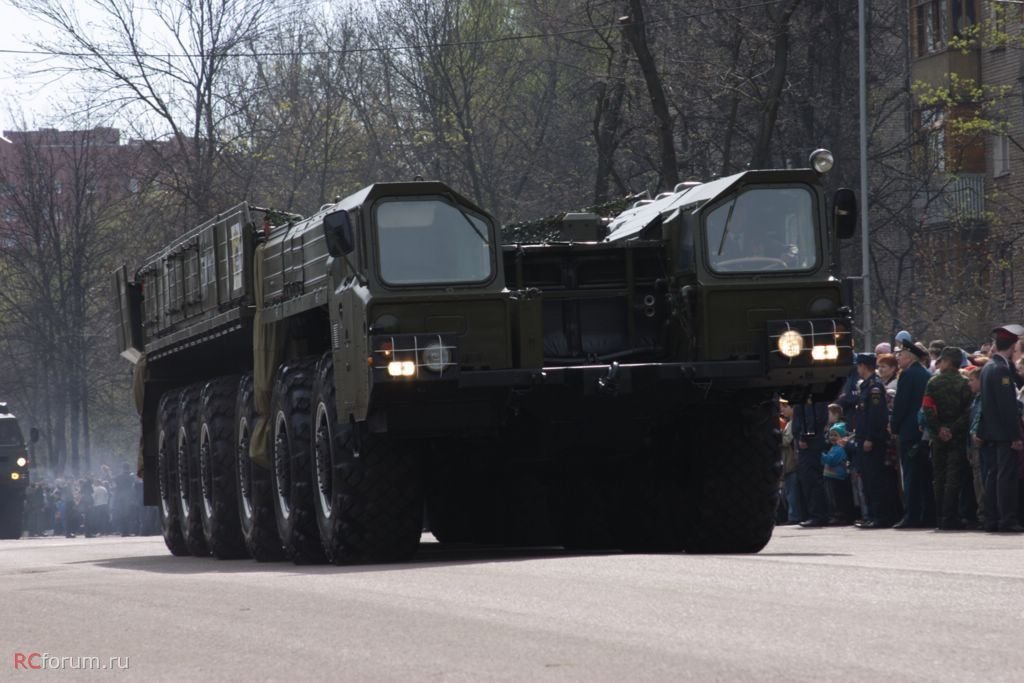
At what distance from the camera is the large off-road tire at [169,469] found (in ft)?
71.6

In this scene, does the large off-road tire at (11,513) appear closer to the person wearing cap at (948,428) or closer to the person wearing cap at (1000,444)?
the person wearing cap at (948,428)

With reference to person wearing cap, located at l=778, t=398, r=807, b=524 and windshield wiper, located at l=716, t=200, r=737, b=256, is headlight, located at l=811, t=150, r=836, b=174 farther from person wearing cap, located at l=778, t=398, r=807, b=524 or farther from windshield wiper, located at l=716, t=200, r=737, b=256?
person wearing cap, located at l=778, t=398, r=807, b=524

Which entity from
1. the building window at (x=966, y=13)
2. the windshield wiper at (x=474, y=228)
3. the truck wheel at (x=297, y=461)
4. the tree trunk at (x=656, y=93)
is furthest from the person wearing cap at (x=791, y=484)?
the building window at (x=966, y=13)

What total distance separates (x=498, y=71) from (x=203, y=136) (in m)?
7.59

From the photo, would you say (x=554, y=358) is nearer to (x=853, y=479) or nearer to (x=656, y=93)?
(x=853, y=479)

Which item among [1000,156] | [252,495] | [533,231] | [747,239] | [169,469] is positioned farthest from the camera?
[1000,156]

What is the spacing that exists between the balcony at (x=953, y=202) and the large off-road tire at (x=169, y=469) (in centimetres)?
1888

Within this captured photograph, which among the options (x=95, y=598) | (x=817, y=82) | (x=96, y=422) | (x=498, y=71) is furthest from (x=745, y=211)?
(x=96, y=422)

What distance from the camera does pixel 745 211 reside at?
1488 centimetres

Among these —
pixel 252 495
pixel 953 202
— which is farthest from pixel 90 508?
pixel 252 495

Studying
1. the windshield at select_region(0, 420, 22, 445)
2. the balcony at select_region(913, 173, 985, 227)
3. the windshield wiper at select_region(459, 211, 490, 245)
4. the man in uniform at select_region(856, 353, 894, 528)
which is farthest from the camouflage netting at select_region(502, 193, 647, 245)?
the windshield at select_region(0, 420, 22, 445)

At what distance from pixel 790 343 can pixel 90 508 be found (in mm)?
36821

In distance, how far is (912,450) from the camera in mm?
21000

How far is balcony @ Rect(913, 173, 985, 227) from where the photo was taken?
1561 inches
